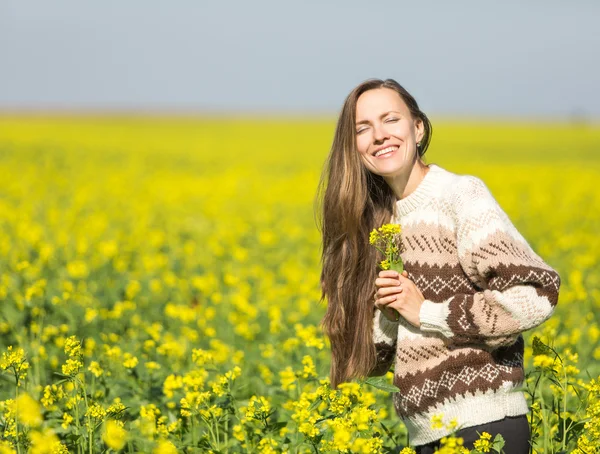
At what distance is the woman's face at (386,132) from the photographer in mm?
2521

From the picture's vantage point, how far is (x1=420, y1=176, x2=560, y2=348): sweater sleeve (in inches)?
84.9

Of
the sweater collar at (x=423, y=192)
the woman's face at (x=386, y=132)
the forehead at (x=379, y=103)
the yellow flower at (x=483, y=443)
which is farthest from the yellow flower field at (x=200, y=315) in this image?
the forehead at (x=379, y=103)

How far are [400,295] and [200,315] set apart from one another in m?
3.49

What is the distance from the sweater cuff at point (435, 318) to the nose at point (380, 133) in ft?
1.86

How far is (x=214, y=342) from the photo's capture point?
14.4 feet

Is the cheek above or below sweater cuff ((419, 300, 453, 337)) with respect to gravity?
above

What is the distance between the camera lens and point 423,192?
2469 millimetres

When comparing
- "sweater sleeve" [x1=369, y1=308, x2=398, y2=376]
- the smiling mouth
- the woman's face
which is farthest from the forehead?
"sweater sleeve" [x1=369, y1=308, x2=398, y2=376]

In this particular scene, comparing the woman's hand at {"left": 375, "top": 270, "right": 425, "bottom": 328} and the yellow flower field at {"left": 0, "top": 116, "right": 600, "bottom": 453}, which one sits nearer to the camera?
the woman's hand at {"left": 375, "top": 270, "right": 425, "bottom": 328}

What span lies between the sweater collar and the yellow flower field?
56cm

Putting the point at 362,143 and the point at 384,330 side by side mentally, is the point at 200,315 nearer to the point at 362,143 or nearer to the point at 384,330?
the point at 384,330

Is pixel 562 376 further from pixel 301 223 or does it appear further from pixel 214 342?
pixel 301 223

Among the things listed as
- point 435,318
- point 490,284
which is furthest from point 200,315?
point 490,284

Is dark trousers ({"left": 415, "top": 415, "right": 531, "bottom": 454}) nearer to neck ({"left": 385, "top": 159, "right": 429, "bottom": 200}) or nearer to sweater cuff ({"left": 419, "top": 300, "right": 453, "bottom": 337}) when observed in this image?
sweater cuff ({"left": 419, "top": 300, "right": 453, "bottom": 337})
